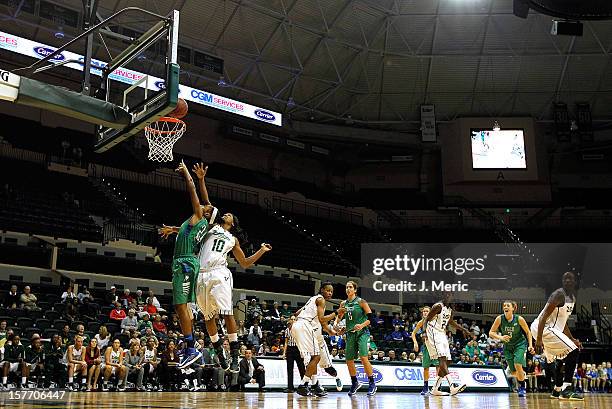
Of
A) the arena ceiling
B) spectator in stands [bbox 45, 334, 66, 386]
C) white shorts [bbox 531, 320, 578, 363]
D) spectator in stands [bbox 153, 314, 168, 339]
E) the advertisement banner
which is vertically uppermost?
the arena ceiling

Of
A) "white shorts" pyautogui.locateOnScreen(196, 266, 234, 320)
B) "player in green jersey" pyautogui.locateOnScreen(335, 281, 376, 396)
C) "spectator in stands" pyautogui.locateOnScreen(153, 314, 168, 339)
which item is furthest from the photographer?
"spectator in stands" pyautogui.locateOnScreen(153, 314, 168, 339)

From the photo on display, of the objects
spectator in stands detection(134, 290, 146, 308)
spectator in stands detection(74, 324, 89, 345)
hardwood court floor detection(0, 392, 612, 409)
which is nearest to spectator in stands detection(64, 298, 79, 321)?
spectator in stands detection(74, 324, 89, 345)

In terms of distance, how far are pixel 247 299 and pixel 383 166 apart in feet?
44.6

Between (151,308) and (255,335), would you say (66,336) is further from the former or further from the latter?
(255,335)

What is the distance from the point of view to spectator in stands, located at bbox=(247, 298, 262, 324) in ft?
69.7

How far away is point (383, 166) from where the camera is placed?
3581cm

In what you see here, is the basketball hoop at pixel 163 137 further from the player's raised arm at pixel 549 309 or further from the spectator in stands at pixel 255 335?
the player's raised arm at pixel 549 309

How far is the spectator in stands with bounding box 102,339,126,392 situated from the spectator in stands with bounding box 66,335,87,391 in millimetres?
433

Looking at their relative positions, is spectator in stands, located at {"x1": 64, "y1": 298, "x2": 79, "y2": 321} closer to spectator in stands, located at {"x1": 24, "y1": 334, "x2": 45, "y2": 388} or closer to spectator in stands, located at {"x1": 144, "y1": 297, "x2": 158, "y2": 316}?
spectator in stands, located at {"x1": 144, "y1": 297, "x2": 158, "y2": 316}

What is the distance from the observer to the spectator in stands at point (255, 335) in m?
19.4

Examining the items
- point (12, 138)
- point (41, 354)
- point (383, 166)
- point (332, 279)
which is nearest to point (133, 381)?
point (41, 354)

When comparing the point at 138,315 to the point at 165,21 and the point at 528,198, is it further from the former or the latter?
the point at 528,198

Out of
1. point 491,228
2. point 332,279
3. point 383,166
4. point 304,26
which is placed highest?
point 304,26

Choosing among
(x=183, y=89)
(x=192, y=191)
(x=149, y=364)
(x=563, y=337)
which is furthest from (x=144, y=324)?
(x=563, y=337)
